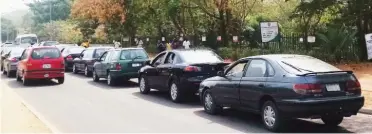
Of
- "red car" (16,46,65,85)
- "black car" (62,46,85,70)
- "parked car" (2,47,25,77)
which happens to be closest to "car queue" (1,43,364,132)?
"red car" (16,46,65,85)

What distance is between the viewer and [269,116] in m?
9.25

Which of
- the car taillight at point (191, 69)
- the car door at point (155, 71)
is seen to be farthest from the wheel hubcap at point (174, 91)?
the car door at point (155, 71)

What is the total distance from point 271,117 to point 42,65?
12844 mm

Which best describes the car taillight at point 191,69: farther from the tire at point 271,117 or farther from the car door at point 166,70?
the tire at point 271,117

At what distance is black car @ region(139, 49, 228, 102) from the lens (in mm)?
13195

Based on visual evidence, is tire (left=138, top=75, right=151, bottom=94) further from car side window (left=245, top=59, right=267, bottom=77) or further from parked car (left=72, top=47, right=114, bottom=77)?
parked car (left=72, top=47, right=114, bottom=77)

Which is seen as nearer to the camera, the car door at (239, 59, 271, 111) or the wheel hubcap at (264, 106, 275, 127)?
the wheel hubcap at (264, 106, 275, 127)

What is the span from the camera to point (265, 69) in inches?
376

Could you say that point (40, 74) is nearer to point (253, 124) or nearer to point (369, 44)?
point (253, 124)

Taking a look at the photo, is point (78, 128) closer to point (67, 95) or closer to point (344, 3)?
point (67, 95)

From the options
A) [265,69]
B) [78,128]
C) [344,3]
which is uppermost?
[344,3]

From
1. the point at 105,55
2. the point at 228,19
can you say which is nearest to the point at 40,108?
the point at 105,55

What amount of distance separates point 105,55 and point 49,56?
217 centimetres

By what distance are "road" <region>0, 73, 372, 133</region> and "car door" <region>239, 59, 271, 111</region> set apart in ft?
1.58
